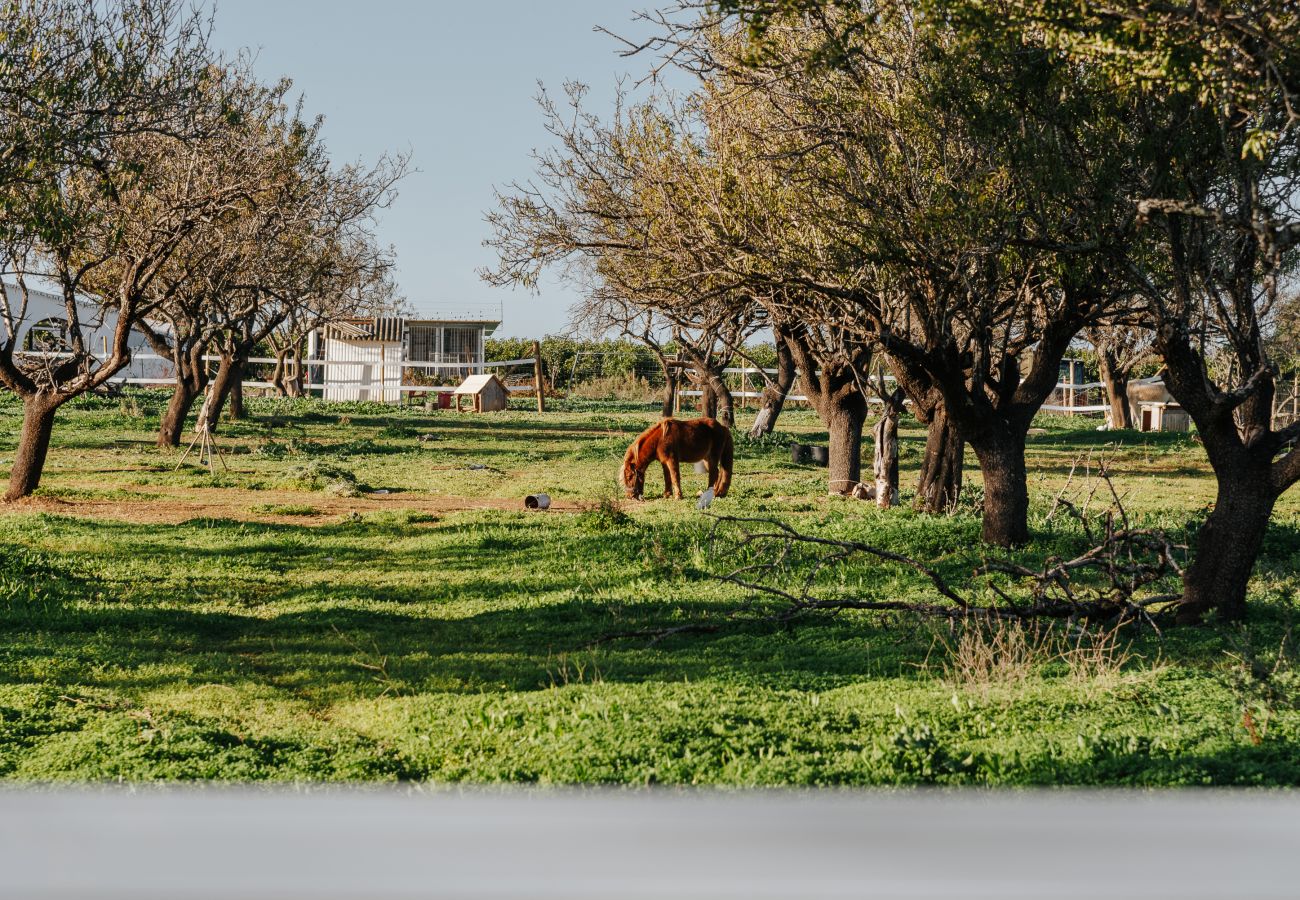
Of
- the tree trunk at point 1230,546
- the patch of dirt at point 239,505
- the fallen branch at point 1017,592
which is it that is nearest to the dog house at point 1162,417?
the patch of dirt at point 239,505

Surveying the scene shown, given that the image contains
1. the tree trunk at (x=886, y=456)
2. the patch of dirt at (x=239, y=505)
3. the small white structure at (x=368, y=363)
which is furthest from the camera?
the small white structure at (x=368, y=363)

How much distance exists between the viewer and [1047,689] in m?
7.39

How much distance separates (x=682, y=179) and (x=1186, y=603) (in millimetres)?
7718

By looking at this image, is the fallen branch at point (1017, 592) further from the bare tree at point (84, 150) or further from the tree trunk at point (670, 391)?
the tree trunk at point (670, 391)

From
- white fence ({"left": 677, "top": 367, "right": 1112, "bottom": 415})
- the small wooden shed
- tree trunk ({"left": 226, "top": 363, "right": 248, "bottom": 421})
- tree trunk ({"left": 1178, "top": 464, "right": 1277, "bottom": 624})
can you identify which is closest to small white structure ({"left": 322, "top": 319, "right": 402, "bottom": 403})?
the small wooden shed

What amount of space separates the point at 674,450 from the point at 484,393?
30.2 meters

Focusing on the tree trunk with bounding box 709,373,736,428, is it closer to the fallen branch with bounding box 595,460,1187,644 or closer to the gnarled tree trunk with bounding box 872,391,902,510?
the gnarled tree trunk with bounding box 872,391,902,510

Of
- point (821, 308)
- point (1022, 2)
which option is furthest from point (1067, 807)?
point (821, 308)

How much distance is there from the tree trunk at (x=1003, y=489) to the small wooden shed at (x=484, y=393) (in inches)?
1400

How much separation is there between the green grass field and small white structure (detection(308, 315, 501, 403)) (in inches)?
1472

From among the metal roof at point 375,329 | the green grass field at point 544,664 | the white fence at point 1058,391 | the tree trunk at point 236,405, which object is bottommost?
the green grass field at point 544,664

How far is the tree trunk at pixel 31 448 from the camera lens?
18.2m

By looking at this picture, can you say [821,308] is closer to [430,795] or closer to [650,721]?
[650,721]

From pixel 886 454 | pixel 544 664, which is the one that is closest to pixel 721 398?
pixel 886 454
